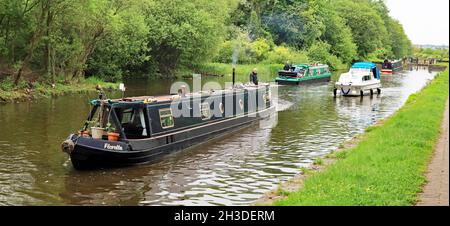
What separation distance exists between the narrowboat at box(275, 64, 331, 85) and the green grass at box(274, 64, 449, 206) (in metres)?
25.5

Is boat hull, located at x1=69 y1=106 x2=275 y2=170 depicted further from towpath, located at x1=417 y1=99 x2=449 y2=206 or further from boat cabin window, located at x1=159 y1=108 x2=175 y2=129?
towpath, located at x1=417 y1=99 x2=449 y2=206

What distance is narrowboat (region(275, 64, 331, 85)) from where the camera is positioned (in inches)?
1674

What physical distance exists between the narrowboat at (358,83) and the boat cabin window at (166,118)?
1960 centimetres

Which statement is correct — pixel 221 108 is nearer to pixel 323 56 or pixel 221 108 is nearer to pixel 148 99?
pixel 148 99

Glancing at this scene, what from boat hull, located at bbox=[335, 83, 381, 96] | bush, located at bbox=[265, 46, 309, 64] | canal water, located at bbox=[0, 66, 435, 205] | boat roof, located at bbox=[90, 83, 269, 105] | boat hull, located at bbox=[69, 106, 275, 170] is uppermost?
bush, located at bbox=[265, 46, 309, 64]

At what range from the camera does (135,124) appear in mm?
15453

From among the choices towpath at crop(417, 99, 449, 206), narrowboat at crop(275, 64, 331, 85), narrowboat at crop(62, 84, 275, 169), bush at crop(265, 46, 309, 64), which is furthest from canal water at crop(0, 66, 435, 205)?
bush at crop(265, 46, 309, 64)

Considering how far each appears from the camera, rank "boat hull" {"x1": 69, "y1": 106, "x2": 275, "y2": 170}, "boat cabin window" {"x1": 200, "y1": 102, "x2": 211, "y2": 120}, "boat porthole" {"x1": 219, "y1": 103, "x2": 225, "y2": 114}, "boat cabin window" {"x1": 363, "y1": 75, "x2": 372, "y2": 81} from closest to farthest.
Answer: "boat hull" {"x1": 69, "y1": 106, "x2": 275, "y2": 170} < "boat cabin window" {"x1": 200, "y1": 102, "x2": 211, "y2": 120} < "boat porthole" {"x1": 219, "y1": 103, "x2": 225, "y2": 114} < "boat cabin window" {"x1": 363, "y1": 75, "x2": 372, "y2": 81}

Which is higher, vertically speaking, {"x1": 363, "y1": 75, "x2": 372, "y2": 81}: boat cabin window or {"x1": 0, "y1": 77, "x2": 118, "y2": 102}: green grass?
{"x1": 363, "y1": 75, "x2": 372, "y2": 81}: boat cabin window

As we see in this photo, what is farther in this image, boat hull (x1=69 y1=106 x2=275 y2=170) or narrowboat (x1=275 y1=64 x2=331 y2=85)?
narrowboat (x1=275 y1=64 x2=331 y2=85)

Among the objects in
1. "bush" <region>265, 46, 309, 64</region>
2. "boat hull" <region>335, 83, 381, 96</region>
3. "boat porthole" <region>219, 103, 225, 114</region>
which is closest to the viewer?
"boat porthole" <region>219, 103, 225, 114</region>
